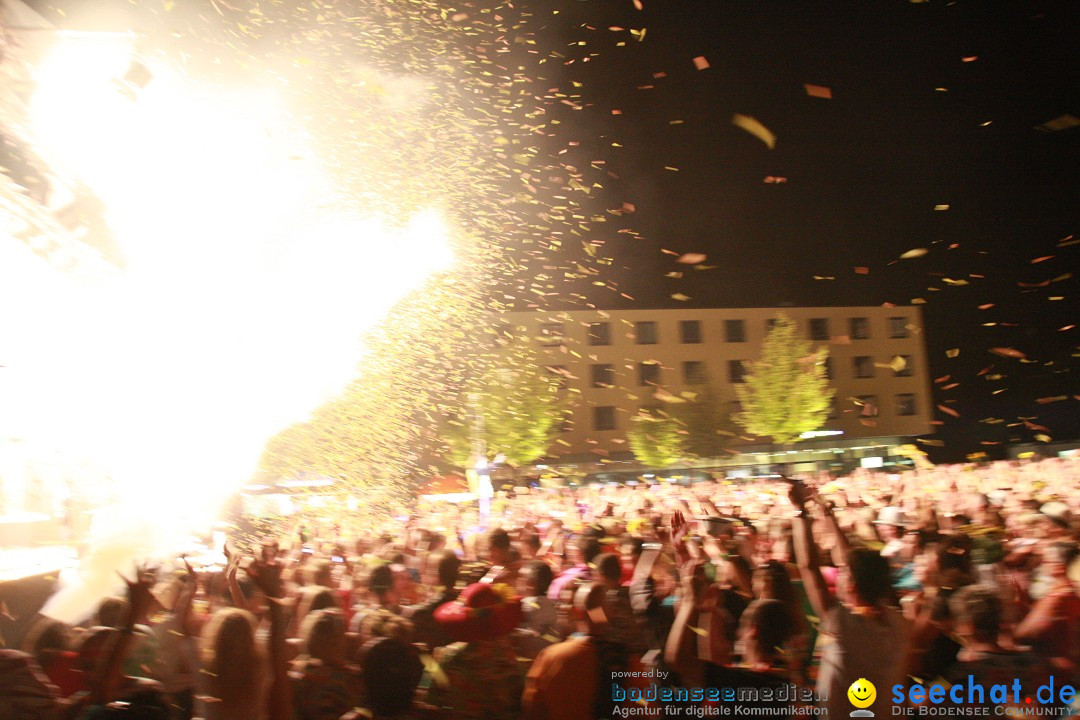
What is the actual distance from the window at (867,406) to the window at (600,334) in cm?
1529

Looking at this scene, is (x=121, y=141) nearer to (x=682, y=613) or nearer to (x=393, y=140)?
(x=393, y=140)

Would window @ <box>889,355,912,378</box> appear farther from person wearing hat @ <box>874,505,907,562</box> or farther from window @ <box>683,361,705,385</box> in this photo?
person wearing hat @ <box>874,505,907,562</box>

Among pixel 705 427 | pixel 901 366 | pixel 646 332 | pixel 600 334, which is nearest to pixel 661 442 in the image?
pixel 705 427

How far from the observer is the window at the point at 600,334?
46250mm

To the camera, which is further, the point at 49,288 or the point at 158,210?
the point at 158,210

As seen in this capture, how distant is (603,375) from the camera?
46688mm

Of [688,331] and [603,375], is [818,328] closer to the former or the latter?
[688,331]

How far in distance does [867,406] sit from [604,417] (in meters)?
15.8

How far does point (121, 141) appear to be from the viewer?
22.2 ft

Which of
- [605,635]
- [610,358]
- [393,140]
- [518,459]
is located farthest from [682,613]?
[610,358]

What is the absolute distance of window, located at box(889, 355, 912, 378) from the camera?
48500mm

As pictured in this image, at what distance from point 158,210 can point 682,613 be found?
5.65 meters

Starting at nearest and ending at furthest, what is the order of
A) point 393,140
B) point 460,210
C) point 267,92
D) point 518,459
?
1. point 267,92
2. point 393,140
3. point 460,210
4. point 518,459

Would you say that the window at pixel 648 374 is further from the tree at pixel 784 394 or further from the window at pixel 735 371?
the tree at pixel 784 394
